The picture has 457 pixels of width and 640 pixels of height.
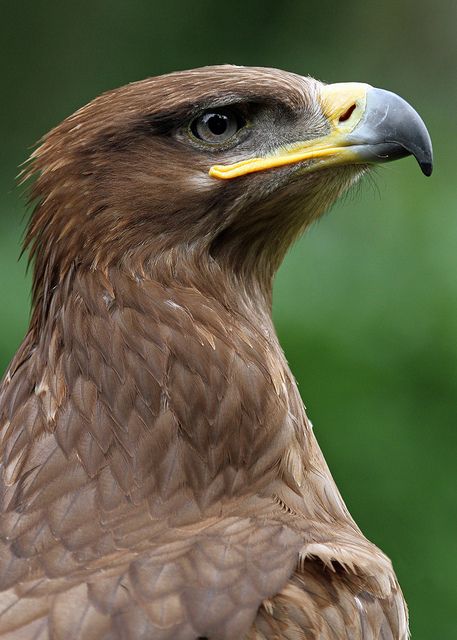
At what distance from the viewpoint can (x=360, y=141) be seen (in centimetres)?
356

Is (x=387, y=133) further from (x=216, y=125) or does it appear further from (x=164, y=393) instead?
(x=164, y=393)

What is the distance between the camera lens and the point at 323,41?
939 cm

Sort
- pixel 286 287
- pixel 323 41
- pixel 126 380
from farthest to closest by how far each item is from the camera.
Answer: pixel 323 41 → pixel 286 287 → pixel 126 380

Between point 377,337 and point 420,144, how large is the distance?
2833 millimetres

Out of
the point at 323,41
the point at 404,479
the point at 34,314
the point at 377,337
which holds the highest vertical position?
the point at 323,41

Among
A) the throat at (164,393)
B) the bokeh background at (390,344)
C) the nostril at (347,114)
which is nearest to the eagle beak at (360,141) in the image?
the nostril at (347,114)

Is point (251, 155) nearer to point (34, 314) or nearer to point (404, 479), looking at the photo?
point (34, 314)

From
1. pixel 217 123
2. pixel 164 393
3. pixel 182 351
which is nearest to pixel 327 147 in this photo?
pixel 217 123

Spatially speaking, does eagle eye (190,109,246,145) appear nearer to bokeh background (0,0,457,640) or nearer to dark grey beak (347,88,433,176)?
dark grey beak (347,88,433,176)

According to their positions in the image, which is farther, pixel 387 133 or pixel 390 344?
pixel 390 344

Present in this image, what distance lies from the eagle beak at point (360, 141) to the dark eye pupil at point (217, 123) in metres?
0.09

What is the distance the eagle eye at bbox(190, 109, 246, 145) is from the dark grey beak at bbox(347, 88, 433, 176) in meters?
0.29

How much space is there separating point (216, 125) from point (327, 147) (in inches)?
11.2

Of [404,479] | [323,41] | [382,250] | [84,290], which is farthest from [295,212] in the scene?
[323,41]
